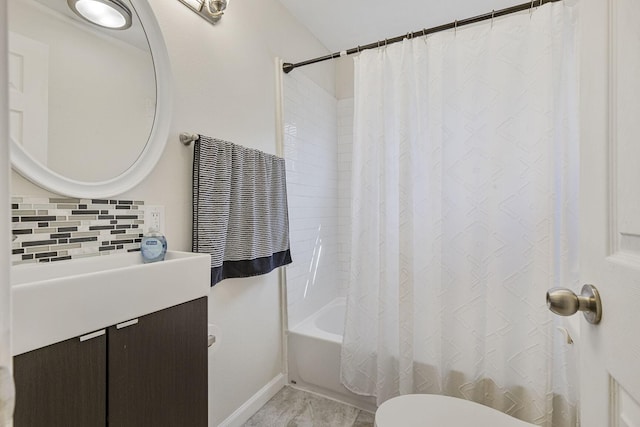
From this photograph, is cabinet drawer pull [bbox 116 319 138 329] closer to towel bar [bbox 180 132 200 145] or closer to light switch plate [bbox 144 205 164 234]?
light switch plate [bbox 144 205 164 234]

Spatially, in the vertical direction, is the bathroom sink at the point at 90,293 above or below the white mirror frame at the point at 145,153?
below

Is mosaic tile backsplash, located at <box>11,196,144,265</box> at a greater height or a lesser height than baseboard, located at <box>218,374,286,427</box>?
greater

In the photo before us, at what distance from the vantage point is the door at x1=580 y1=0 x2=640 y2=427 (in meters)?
0.41

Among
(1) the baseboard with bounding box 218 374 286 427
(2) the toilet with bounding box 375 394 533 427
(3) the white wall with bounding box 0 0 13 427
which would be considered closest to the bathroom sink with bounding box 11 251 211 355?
(3) the white wall with bounding box 0 0 13 427

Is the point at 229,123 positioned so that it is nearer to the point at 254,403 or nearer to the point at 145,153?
the point at 145,153

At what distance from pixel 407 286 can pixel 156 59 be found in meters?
1.49

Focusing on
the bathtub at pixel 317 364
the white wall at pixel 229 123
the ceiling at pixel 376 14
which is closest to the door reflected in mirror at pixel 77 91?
the white wall at pixel 229 123

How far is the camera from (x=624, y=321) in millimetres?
423

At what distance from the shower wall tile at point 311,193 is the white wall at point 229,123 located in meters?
0.18

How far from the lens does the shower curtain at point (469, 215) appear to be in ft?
4.11

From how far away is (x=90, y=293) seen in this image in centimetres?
71

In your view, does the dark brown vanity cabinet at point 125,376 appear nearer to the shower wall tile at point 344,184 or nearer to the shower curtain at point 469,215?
the shower curtain at point 469,215

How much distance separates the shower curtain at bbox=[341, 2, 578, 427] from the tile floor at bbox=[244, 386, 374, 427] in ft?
0.50

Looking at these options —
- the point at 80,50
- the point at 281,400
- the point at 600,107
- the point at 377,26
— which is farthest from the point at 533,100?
the point at 281,400
